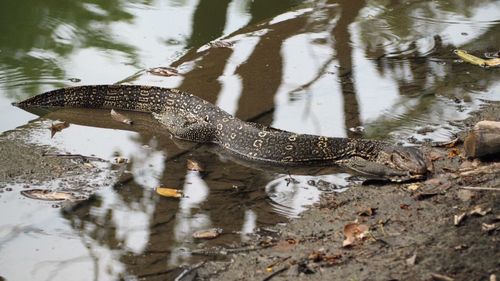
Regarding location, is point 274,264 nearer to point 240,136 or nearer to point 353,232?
point 353,232

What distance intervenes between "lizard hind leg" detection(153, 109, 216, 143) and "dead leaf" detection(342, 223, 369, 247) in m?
2.88

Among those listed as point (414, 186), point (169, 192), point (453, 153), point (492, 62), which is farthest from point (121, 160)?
point (492, 62)

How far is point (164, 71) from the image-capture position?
10812mm

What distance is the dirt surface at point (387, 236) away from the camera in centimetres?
534

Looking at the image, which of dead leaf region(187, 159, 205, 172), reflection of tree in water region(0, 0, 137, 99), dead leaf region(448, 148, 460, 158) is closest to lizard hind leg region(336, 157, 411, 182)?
dead leaf region(448, 148, 460, 158)

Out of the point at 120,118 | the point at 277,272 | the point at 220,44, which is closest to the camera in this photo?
the point at 277,272

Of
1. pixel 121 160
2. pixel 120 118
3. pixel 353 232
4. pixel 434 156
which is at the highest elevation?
pixel 353 232

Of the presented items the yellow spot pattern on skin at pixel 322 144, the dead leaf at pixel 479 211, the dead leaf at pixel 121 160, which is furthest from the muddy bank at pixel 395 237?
the dead leaf at pixel 121 160

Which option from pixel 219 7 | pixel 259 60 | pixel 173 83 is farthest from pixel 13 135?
pixel 219 7

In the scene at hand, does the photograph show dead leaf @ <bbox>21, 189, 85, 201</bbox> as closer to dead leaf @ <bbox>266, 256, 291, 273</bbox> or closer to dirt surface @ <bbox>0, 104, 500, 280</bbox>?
dirt surface @ <bbox>0, 104, 500, 280</bbox>

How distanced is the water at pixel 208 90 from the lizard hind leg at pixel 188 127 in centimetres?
17

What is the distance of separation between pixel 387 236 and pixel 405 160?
5.75 feet

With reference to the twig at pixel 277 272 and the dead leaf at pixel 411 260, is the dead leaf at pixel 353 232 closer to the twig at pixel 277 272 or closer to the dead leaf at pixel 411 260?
the twig at pixel 277 272

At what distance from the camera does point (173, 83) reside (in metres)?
10.4
